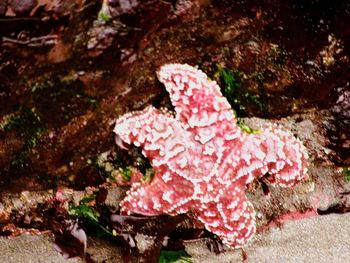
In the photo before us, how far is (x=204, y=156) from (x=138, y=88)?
1.87 feet

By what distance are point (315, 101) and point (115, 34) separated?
4.30 ft

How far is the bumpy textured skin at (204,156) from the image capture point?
103 inches

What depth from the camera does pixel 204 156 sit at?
281 centimetres

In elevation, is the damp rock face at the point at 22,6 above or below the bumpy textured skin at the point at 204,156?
above

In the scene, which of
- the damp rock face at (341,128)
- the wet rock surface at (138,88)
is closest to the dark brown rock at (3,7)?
the wet rock surface at (138,88)

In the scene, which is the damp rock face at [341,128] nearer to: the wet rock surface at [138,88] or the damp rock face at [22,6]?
the wet rock surface at [138,88]

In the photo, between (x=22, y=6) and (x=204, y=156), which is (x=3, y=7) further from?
(x=204, y=156)

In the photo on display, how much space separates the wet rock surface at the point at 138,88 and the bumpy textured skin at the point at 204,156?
105mm

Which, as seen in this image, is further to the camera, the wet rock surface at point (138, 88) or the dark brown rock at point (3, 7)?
the wet rock surface at point (138, 88)

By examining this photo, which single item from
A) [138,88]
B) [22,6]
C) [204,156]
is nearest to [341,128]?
[204,156]

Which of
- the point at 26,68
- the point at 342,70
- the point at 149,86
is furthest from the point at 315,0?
the point at 26,68

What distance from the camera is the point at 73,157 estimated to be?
2863 mm

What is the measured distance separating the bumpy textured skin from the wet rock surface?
0.11 meters

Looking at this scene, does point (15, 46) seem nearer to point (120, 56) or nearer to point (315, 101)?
point (120, 56)
